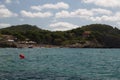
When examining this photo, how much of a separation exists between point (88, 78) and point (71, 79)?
2.70 meters

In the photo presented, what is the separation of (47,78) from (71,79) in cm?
317

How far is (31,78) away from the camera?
37.9 m

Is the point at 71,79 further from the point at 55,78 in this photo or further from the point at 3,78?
the point at 3,78

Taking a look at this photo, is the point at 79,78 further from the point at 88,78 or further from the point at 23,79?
the point at 23,79

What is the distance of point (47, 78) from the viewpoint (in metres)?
38.1

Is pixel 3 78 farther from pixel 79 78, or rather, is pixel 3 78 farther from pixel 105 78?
pixel 105 78

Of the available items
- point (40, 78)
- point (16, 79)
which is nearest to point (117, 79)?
point (40, 78)

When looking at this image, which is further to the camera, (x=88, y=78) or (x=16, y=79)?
(x=88, y=78)

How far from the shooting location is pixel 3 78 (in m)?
37.3

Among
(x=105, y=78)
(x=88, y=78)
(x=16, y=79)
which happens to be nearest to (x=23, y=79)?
(x=16, y=79)

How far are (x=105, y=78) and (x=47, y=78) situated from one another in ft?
26.5

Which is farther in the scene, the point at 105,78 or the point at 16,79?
the point at 105,78

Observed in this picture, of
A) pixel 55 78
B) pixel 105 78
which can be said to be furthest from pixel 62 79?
pixel 105 78

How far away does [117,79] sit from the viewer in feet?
127
